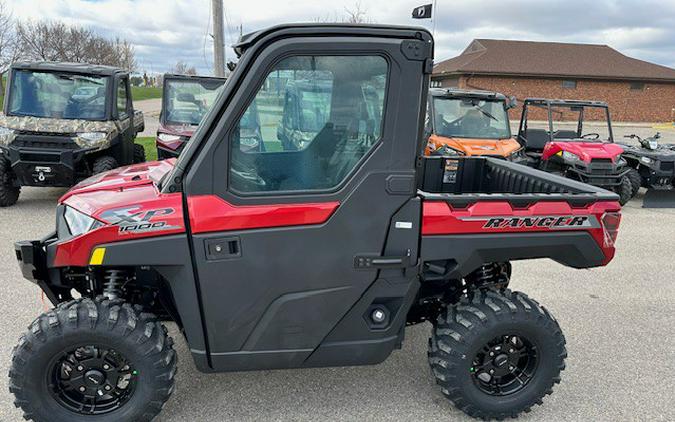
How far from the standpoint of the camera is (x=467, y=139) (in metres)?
8.66

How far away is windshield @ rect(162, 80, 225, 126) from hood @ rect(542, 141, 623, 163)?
21.4ft

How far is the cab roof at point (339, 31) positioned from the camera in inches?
91.3

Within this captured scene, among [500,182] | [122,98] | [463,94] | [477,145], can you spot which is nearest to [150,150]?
[122,98]

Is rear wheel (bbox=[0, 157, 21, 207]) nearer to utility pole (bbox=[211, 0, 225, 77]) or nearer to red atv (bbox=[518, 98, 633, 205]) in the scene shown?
utility pole (bbox=[211, 0, 225, 77])

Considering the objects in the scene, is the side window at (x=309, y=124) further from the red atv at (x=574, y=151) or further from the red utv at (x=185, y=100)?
the red atv at (x=574, y=151)

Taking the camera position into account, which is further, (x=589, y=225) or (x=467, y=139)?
(x=467, y=139)

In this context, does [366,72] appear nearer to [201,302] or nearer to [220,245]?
[220,245]

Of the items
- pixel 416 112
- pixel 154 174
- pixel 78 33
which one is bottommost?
pixel 154 174

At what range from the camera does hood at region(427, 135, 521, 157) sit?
8227 mm

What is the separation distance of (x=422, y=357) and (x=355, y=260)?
1394mm

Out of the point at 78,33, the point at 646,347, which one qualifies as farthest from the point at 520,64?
the point at 646,347

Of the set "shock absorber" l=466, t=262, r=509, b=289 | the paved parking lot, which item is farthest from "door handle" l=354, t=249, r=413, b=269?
the paved parking lot

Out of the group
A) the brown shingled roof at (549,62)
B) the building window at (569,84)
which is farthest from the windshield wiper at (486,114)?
the building window at (569,84)

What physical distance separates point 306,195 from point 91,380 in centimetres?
152
